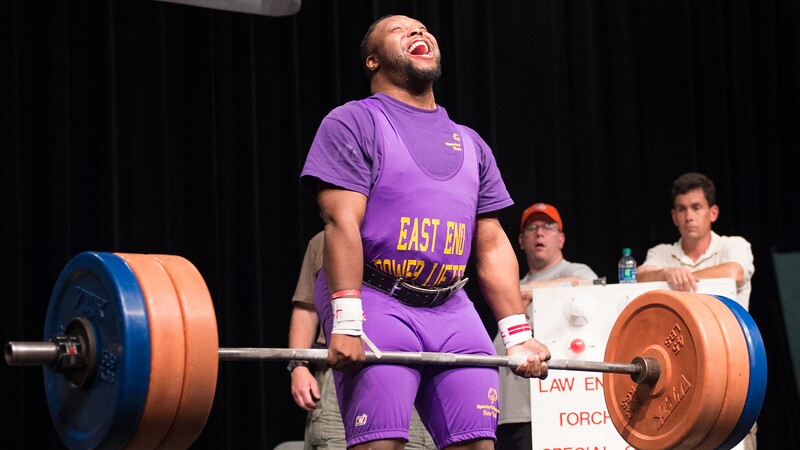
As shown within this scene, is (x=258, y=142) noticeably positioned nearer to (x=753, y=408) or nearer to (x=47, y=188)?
(x=47, y=188)

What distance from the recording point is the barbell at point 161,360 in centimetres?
222

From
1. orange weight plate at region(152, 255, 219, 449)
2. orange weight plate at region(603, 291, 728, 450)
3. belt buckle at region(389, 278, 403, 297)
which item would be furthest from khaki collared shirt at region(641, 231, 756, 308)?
orange weight plate at region(152, 255, 219, 449)

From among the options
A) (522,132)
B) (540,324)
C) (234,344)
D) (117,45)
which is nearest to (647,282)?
(540,324)

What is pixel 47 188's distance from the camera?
169 inches

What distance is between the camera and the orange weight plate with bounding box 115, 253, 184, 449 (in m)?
2.21

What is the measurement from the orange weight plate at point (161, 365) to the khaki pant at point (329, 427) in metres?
1.55

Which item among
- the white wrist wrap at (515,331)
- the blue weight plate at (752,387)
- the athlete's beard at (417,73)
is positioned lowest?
the blue weight plate at (752,387)

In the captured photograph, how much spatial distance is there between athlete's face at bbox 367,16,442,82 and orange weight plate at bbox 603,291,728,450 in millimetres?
915

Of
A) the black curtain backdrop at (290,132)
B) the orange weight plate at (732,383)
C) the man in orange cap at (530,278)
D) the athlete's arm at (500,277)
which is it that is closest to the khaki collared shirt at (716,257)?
the man in orange cap at (530,278)

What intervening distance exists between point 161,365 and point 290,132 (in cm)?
270

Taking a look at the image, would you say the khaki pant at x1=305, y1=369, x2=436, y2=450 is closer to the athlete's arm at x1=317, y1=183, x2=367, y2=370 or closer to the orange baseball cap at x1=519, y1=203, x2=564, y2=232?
the orange baseball cap at x1=519, y1=203, x2=564, y2=232

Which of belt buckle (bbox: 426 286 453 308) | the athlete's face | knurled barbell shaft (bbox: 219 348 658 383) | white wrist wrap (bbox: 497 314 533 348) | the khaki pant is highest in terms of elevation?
the athlete's face

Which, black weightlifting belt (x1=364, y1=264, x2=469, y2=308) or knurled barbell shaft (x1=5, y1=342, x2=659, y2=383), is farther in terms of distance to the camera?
black weightlifting belt (x1=364, y1=264, x2=469, y2=308)

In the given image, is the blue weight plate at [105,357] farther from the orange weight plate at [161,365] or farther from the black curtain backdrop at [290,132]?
the black curtain backdrop at [290,132]
